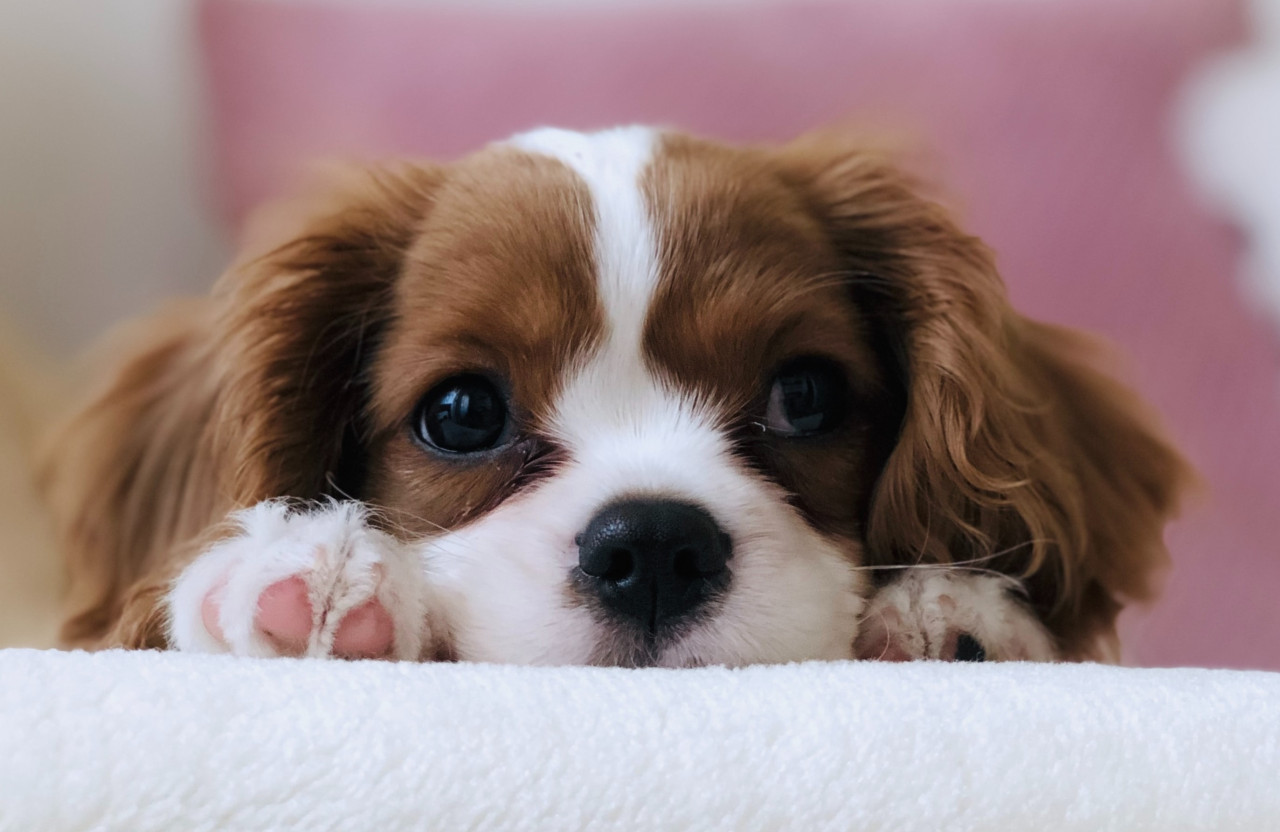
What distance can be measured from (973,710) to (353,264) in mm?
955

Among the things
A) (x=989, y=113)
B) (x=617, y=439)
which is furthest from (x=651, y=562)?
(x=989, y=113)

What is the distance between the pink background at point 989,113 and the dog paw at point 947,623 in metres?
0.97

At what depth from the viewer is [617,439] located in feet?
4.00

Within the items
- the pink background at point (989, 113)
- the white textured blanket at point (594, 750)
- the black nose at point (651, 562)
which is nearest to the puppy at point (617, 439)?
the black nose at point (651, 562)

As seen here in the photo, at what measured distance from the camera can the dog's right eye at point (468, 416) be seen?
4.15ft

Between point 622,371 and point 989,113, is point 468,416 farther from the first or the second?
point 989,113

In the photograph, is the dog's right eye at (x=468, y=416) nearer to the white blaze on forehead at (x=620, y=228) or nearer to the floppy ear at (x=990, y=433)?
the white blaze on forehead at (x=620, y=228)

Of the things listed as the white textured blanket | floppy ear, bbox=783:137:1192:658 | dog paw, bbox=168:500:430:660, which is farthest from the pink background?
the white textured blanket

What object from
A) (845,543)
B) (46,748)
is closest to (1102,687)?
(845,543)

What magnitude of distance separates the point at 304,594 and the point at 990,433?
30.5 inches

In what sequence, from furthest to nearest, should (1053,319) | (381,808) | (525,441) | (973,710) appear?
1. (1053,319)
2. (525,441)
3. (973,710)
4. (381,808)

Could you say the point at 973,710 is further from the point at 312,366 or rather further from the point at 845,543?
the point at 312,366

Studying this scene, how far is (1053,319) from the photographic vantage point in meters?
2.30

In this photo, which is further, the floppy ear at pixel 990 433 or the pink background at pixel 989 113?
the pink background at pixel 989 113
